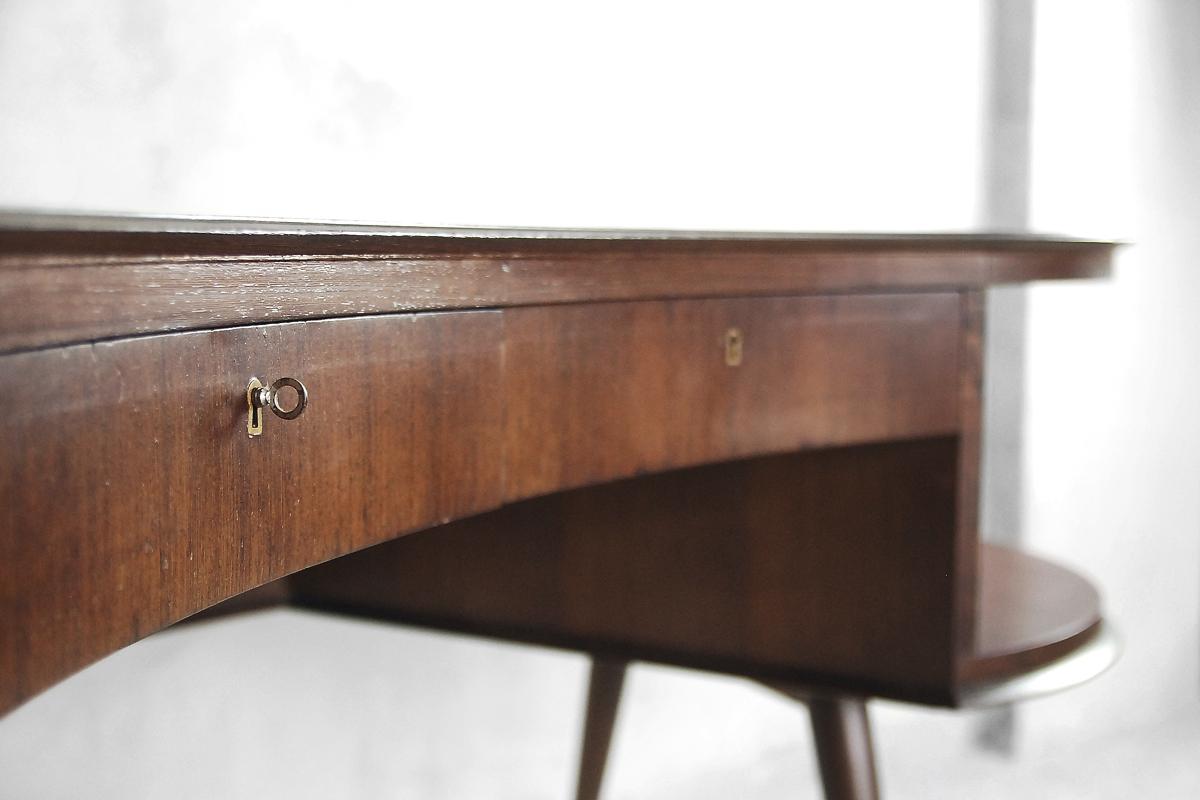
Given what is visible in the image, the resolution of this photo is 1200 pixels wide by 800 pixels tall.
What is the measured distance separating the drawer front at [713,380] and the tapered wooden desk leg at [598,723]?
59 centimetres

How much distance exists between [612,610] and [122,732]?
22.0 inches

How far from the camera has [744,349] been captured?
2.78 ft

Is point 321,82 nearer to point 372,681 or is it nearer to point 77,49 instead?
point 77,49

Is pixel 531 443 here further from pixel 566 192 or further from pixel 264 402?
pixel 566 192

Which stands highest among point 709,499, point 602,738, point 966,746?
point 709,499

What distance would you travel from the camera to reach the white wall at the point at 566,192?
1228mm

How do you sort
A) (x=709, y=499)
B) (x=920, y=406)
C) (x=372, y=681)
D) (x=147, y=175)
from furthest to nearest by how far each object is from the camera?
1. (x=372, y=681)
2. (x=147, y=175)
3. (x=709, y=499)
4. (x=920, y=406)

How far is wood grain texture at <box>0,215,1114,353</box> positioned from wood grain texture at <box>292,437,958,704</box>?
0.53ft

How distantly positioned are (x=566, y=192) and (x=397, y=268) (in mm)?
1042

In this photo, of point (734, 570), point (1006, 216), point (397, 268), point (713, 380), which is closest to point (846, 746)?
point (734, 570)

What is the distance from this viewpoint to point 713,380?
0.83 metres

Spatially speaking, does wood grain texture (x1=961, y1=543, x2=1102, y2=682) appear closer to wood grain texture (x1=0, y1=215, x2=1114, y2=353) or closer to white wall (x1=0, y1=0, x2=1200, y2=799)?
wood grain texture (x1=0, y1=215, x2=1114, y2=353)

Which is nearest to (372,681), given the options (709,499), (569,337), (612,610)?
(612,610)

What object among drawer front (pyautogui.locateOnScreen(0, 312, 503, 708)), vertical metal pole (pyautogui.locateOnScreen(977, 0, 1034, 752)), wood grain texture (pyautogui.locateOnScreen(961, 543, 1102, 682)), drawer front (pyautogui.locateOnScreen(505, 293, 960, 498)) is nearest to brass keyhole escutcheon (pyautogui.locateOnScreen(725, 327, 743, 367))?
drawer front (pyautogui.locateOnScreen(505, 293, 960, 498))
